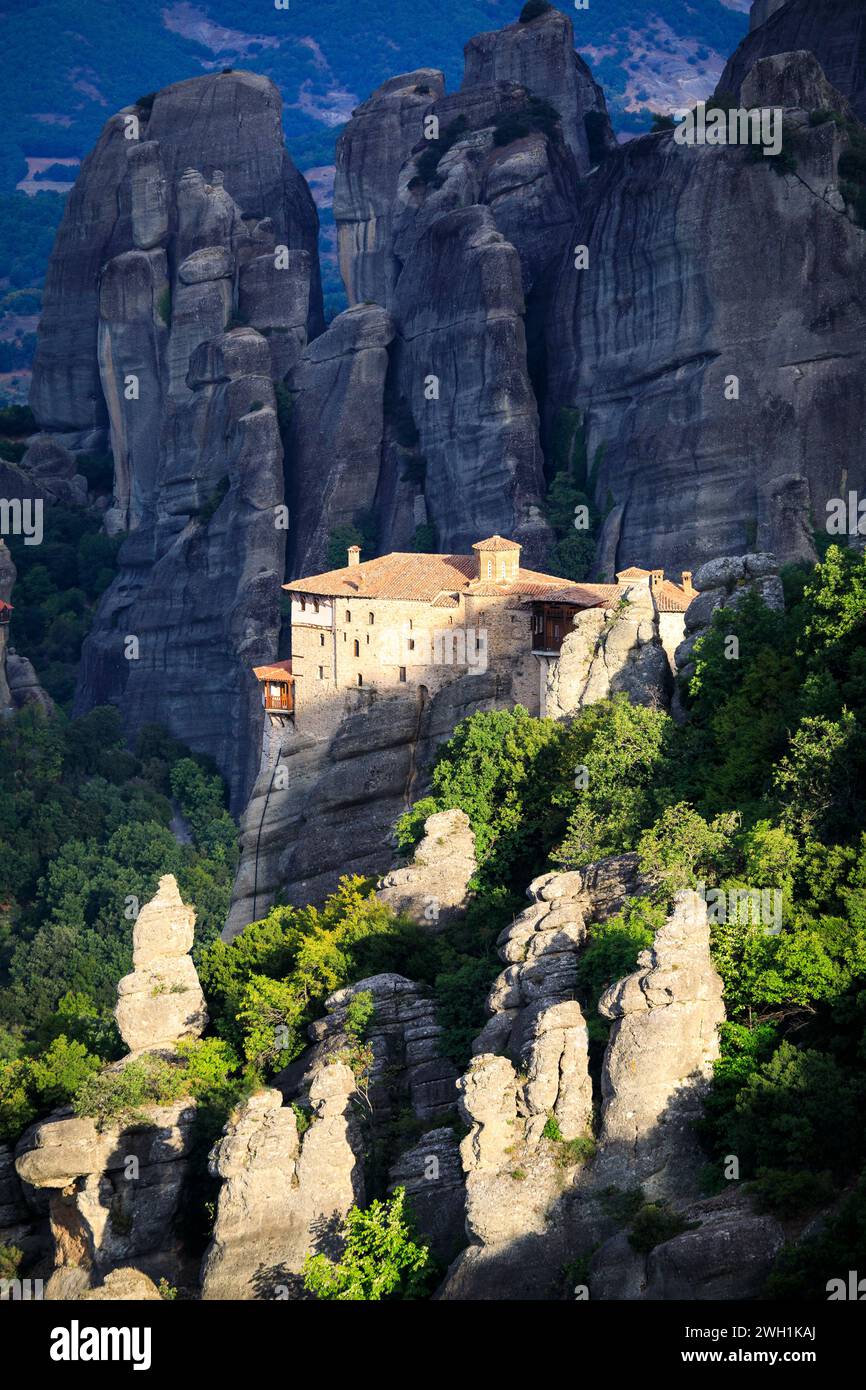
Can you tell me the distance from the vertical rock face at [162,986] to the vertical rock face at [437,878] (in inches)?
147

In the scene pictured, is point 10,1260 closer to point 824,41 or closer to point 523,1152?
point 523,1152

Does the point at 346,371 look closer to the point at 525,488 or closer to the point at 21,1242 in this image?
the point at 525,488

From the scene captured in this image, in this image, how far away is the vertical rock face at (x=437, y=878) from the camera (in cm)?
4672

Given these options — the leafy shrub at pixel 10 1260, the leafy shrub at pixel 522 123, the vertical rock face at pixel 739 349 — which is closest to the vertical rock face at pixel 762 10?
the leafy shrub at pixel 522 123

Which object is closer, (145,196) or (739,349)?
(739,349)

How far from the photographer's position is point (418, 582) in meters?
59.9

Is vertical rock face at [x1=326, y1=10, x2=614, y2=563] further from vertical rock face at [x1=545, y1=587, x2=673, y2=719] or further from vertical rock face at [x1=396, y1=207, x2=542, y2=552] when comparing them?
vertical rock face at [x1=545, y1=587, x2=673, y2=719]

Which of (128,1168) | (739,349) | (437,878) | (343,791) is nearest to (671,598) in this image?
(343,791)

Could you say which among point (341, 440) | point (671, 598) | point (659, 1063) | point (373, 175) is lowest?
point (659, 1063)

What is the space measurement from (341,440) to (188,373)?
30.4ft

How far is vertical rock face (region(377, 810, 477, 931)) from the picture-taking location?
1839 inches

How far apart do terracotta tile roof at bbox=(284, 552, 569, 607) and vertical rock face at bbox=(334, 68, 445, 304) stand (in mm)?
42044

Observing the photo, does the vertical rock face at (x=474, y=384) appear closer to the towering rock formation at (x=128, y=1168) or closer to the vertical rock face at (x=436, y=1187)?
the towering rock formation at (x=128, y=1168)

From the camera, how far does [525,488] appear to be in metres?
86.6
